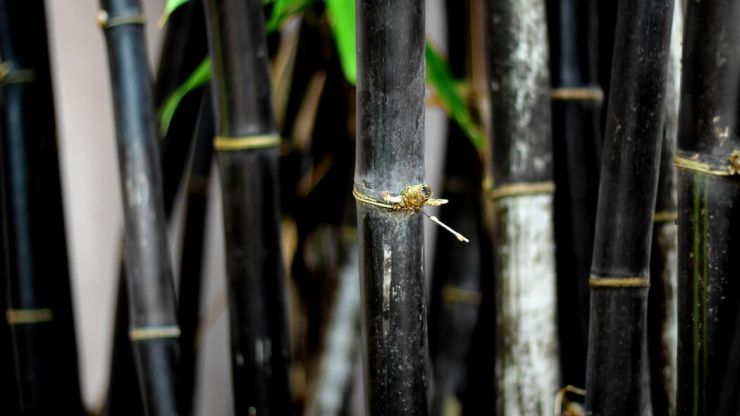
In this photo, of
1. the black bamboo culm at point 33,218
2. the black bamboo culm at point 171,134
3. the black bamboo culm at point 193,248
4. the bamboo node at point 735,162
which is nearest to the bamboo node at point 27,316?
the black bamboo culm at point 33,218

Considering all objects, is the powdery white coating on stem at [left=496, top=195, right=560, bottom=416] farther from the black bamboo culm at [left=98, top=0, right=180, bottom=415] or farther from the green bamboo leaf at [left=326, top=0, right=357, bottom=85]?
the black bamboo culm at [left=98, top=0, right=180, bottom=415]

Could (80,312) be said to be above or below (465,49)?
below

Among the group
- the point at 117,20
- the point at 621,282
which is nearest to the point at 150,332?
the point at 117,20

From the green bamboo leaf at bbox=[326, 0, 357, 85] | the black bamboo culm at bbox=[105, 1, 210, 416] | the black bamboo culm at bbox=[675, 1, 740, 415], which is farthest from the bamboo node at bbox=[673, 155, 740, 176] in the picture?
the black bamboo culm at bbox=[105, 1, 210, 416]

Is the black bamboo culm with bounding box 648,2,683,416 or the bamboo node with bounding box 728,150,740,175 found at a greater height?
the bamboo node with bounding box 728,150,740,175

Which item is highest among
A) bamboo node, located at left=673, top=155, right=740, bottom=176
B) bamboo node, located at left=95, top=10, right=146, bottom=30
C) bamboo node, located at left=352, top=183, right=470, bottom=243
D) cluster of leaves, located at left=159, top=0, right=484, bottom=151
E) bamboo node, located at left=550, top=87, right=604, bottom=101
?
bamboo node, located at left=95, top=10, right=146, bottom=30

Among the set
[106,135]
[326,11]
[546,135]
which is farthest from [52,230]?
[106,135]

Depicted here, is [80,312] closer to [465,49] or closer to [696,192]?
[465,49]
